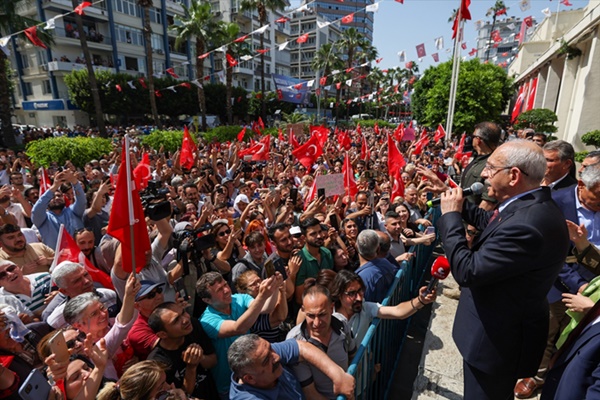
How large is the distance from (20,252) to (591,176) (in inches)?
224

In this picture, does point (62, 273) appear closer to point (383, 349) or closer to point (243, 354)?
point (243, 354)

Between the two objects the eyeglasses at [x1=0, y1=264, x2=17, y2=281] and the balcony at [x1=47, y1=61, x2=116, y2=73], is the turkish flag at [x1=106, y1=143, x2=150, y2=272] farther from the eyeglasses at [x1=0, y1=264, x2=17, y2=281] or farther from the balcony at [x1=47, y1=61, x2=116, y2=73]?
the balcony at [x1=47, y1=61, x2=116, y2=73]

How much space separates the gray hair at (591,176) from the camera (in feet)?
9.52

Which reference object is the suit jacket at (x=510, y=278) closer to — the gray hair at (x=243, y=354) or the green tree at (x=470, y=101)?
the gray hair at (x=243, y=354)

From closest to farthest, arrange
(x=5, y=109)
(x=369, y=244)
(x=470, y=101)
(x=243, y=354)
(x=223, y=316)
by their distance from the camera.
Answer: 1. (x=243, y=354)
2. (x=223, y=316)
3. (x=369, y=244)
4. (x=5, y=109)
5. (x=470, y=101)

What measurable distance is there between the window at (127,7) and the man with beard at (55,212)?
36.8 meters

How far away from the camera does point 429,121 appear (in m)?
22.5

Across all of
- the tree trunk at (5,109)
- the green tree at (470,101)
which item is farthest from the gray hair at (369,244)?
the tree trunk at (5,109)

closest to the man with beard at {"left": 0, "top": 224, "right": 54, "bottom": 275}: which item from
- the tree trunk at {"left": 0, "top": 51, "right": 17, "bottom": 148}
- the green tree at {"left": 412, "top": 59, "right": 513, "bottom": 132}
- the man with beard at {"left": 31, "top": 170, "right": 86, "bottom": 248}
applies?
the man with beard at {"left": 31, "top": 170, "right": 86, "bottom": 248}

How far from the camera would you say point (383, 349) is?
3299mm

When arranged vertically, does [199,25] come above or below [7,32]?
above

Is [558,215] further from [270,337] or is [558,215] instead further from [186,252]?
[186,252]

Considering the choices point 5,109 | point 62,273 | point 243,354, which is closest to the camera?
point 243,354

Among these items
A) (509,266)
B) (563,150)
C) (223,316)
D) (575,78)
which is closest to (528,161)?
(509,266)
